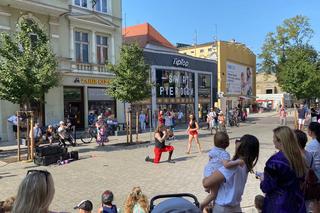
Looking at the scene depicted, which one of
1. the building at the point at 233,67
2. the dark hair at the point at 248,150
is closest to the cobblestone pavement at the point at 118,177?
the dark hair at the point at 248,150

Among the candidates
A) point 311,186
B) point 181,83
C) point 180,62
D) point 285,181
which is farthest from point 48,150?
point 180,62

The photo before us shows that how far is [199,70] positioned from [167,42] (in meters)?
6.20

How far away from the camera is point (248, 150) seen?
3.96m

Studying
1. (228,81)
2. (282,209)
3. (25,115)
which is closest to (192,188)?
(282,209)

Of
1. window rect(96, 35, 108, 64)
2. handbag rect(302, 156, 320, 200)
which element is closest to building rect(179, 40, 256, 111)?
window rect(96, 35, 108, 64)

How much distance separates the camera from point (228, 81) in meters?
52.0

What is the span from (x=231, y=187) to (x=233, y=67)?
51617 millimetres

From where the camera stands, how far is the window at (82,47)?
26.5m

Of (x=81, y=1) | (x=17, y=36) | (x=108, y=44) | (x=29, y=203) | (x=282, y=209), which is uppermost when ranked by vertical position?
(x=81, y=1)

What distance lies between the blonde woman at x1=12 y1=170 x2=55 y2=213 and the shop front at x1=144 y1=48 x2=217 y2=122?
29214mm

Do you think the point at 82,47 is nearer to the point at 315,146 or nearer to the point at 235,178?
the point at 315,146

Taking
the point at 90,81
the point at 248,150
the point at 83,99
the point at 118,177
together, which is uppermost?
the point at 90,81

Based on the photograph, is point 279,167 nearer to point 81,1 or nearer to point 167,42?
point 81,1

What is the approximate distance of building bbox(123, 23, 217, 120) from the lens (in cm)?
3457
